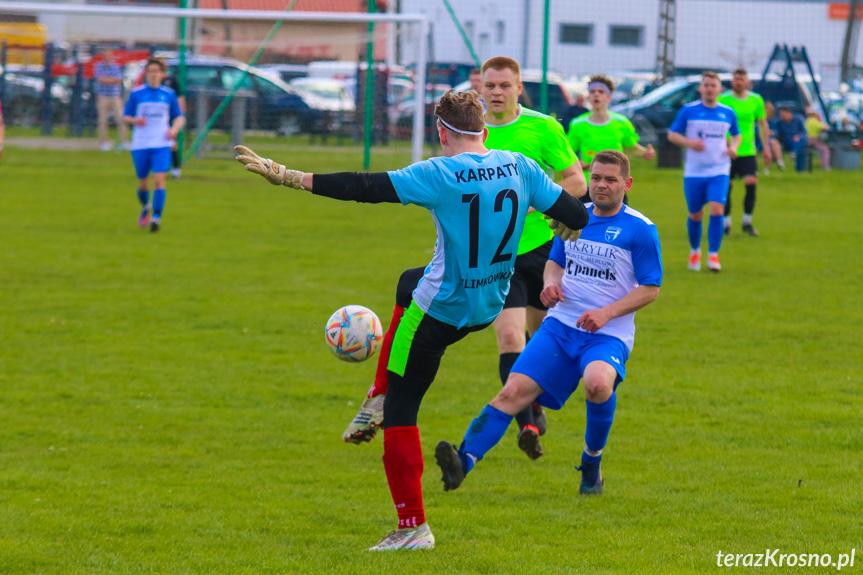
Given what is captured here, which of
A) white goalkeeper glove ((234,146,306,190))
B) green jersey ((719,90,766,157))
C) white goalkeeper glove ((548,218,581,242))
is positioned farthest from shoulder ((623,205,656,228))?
green jersey ((719,90,766,157))

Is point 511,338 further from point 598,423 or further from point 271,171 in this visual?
point 271,171

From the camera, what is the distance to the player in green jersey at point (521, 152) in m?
6.54

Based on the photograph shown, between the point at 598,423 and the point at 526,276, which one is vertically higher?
the point at 526,276

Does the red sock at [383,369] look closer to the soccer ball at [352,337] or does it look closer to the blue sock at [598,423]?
the soccer ball at [352,337]

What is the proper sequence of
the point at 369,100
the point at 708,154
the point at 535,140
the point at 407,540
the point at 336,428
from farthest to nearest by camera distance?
the point at 369,100 → the point at 708,154 → the point at 336,428 → the point at 535,140 → the point at 407,540

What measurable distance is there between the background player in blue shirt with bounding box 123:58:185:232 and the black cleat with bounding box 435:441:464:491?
453 inches

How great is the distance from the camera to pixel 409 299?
5355mm

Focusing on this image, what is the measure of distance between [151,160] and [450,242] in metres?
12.0

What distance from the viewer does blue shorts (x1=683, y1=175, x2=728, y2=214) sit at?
1302 centimetres

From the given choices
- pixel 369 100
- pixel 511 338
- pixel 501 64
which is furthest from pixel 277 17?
pixel 511 338

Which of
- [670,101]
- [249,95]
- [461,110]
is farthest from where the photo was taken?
[670,101]

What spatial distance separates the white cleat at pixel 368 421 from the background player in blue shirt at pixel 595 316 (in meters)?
0.47

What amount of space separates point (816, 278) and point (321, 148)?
14507mm

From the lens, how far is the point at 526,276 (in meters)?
6.83
